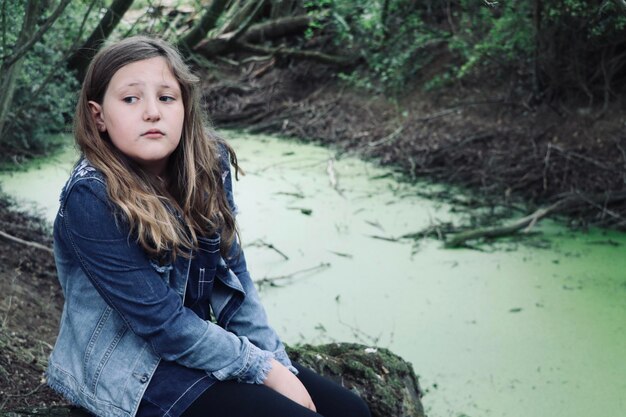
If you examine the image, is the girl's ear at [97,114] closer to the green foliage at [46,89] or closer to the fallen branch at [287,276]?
the fallen branch at [287,276]

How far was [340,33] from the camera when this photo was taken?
727 centimetres

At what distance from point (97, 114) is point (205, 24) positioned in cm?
416

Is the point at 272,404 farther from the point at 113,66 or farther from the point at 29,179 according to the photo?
the point at 29,179

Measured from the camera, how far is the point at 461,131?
5895 mm

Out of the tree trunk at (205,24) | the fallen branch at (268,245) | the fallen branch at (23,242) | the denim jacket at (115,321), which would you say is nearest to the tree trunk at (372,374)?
the denim jacket at (115,321)

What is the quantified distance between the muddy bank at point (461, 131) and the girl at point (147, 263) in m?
3.22

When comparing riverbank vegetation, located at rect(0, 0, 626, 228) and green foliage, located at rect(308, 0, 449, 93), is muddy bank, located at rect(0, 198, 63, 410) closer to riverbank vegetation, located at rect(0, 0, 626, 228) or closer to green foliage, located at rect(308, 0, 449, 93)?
riverbank vegetation, located at rect(0, 0, 626, 228)

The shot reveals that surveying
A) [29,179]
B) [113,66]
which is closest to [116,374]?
[113,66]

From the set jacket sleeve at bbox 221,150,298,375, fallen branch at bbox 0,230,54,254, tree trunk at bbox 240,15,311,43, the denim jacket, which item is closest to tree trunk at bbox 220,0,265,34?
tree trunk at bbox 240,15,311,43

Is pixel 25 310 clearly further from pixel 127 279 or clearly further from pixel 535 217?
pixel 535 217

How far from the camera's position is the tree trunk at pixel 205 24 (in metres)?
5.38

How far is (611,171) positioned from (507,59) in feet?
4.76

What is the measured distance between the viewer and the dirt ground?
9.36ft

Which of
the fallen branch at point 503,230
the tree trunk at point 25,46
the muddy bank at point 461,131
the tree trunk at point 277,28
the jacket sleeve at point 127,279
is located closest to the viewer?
the jacket sleeve at point 127,279
